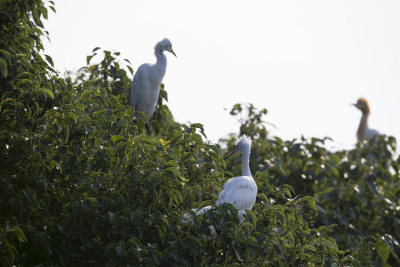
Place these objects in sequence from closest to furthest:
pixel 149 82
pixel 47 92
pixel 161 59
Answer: pixel 47 92
pixel 149 82
pixel 161 59

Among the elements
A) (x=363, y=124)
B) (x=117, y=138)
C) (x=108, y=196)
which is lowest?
(x=108, y=196)

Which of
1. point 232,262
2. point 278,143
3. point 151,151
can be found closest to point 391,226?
point 278,143

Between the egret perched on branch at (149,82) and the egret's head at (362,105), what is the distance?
6013 mm

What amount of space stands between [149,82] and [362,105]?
21.0ft

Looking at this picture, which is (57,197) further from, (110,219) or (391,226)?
(391,226)

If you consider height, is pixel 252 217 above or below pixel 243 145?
below

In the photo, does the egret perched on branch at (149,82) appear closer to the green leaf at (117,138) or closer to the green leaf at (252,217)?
the green leaf at (117,138)

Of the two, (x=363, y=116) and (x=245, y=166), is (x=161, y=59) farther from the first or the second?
(x=363, y=116)

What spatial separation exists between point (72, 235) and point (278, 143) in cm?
324

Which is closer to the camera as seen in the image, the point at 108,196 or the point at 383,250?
the point at 108,196

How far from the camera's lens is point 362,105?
36.5 ft

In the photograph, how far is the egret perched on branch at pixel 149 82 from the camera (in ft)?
18.6

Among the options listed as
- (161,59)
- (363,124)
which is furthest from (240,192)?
(363,124)

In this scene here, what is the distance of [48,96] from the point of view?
136 inches
